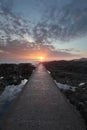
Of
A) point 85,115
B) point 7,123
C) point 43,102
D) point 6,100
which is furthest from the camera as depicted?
point 6,100

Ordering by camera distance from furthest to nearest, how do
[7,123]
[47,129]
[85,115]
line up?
[85,115] → [7,123] → [47,129]

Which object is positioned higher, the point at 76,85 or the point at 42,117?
the point at 42,117

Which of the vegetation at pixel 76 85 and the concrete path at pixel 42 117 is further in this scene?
the vegetation at pixel 76 85

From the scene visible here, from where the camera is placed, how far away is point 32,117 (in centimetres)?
916

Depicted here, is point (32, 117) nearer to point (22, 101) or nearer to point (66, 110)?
point (66, 110)

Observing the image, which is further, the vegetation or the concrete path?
the vegetation

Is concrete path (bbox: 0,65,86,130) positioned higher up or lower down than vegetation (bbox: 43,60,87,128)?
higher up

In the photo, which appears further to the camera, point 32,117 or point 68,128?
point 32,117

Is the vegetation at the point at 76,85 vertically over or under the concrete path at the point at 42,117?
under

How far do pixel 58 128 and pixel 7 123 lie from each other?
92.7 inches

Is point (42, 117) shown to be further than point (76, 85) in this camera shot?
No

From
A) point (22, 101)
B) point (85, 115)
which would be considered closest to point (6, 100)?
point (22, 101)

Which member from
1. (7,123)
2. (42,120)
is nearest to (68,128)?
(42,120)

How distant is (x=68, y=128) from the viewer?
788 centimetres
